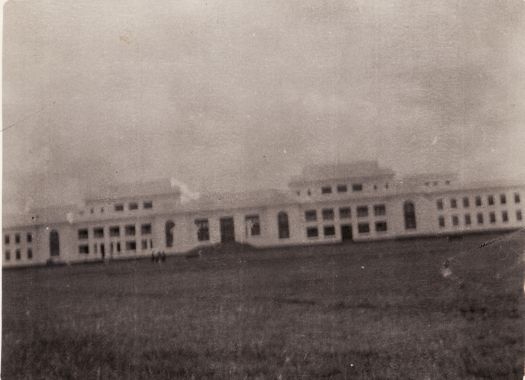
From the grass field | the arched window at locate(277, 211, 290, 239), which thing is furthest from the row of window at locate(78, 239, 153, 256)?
the arched window at locate(277, 211, 290, 239)

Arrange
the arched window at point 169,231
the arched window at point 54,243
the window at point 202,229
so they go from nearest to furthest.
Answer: the window at point 202,229, the arched window at point 169,231, the arched window at point 54,243

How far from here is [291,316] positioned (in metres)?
5.26

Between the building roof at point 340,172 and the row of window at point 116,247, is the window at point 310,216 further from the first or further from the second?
the row of window at point 116,247

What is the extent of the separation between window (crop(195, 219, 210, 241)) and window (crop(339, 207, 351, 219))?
4.28 ft

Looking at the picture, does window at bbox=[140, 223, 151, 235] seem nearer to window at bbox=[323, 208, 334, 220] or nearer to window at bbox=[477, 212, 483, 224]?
window at bbox=[323, 208, 334, 220]

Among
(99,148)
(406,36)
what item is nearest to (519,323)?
(406,36)

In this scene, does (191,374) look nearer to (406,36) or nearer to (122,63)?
(122,63)

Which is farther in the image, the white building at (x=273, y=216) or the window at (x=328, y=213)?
the window at (x=328, y=213)

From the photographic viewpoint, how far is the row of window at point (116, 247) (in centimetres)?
558

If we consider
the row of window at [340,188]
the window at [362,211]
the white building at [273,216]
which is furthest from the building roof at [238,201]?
the window at [362,211]

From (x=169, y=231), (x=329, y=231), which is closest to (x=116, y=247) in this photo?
(x=169, y=231)

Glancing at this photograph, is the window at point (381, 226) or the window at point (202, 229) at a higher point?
the window at point (202, 229)

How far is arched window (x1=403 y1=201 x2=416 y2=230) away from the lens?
506 centimetres

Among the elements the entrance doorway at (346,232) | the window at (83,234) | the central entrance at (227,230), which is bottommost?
the entrance doorway at (346,232)
